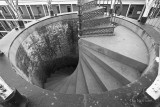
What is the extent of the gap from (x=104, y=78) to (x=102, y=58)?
1.83 feet

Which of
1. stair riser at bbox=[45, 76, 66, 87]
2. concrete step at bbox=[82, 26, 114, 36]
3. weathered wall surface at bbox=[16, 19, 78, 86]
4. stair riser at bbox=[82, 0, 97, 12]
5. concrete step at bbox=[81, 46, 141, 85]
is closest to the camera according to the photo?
concrete step at bbox=[81, 46, 141, 85]

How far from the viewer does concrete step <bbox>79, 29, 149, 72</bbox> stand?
2361 mm

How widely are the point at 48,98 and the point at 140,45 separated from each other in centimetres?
275

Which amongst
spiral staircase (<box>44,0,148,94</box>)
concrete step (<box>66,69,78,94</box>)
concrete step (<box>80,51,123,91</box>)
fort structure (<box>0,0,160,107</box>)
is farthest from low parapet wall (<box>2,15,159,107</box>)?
concrete step (<box>66,69,78,94</box>)

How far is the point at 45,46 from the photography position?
14.5 feet

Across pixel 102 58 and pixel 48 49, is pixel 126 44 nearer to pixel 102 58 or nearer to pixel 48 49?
pixel 102 58

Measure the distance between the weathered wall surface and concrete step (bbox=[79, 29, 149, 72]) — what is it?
1.77 meters

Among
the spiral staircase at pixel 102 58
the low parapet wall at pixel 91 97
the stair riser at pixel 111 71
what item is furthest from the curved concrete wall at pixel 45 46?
the stair riser at pixel 111 71

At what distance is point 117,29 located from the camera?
11.4ft

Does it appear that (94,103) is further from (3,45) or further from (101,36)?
(3,45)

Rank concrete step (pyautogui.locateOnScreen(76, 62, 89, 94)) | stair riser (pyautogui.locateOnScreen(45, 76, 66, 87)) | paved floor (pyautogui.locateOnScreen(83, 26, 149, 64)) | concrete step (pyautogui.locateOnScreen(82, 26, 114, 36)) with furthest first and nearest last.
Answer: stair riser (pyautogui.locateOnScreen(45, 76, 66, 87))
concrete step (pyautogui.locateOnScreen(82, 26, 114, 36))
concrete step (pyautogui.locateOnScreen(76, 62, 89, 94))
paved floor (pyautogui.locateOnScreen(83, 26, 149, 64))

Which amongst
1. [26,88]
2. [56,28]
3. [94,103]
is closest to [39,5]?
[56,28]

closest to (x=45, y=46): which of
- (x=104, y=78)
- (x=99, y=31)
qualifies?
(x=99, y=31)

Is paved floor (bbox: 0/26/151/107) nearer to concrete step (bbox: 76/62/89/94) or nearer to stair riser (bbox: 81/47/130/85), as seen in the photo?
stair riser (bbox: 81/47/130/85)
